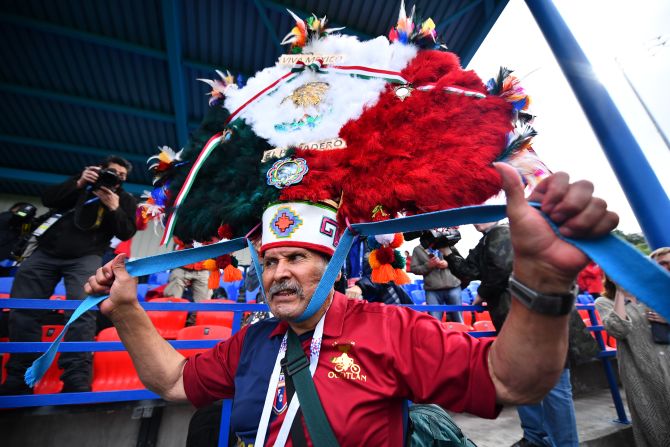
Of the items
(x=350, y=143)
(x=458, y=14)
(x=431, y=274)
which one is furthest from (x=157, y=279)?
(x=458, y=14)

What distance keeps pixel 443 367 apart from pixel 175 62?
791 cm

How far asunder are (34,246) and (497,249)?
4293 millimetres

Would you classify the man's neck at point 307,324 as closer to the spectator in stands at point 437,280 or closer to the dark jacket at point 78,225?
the dark jacket at point 78,225

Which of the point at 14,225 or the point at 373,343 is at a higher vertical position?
the point at 14,225

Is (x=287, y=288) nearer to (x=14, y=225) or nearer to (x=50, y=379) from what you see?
(x=50, y=379)

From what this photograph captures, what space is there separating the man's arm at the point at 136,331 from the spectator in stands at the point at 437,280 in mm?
3492

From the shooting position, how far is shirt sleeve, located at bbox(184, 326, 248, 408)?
144 centimetres

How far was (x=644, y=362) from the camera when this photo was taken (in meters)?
2.46

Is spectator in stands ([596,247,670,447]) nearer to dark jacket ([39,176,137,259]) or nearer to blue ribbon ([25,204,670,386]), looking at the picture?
blue ribbon ([25,204,670,386])

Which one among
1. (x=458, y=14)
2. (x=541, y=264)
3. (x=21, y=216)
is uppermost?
(x=458, y=14)

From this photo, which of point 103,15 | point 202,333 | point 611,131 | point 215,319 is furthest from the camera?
point 103,15

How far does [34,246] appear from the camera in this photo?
295 cm

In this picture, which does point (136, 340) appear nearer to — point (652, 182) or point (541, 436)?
point (541, 436)

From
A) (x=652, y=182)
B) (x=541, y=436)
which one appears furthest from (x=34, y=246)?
(x=652, y=182)
